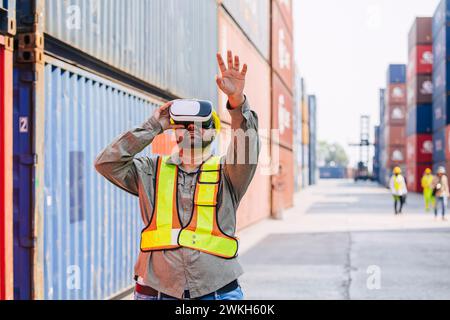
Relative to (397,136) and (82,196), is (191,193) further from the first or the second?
(397,136)

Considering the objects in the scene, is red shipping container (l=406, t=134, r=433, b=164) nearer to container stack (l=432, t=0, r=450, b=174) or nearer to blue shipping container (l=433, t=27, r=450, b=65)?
container stack (l=432, t=0, r=450, b=174)

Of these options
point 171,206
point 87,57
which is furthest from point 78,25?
point 171,206

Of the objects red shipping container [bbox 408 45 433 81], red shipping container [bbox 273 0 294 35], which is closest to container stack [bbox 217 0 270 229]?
red shipping container [bbox 273 0 294 35]

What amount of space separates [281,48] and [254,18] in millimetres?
6652

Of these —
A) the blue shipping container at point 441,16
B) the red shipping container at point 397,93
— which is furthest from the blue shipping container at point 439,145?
the red shipping container at point 397,93

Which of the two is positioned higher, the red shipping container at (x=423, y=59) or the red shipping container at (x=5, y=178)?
the red shipping container at (x=423, y=59)

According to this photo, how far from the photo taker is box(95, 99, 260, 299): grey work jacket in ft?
9.92

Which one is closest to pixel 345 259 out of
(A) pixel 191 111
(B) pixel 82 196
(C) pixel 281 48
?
(B) pixel 82 196

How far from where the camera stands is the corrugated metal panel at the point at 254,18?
56.9ft

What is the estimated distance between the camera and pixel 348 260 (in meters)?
12.2

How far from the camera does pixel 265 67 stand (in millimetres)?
22797

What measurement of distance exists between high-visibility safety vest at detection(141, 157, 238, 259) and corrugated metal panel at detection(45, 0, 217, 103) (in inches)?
152

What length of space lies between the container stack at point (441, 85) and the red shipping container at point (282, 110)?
1366 centimetres

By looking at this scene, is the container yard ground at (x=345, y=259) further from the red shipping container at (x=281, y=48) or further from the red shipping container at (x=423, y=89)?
the red shipping container at (x=423, y=89)
